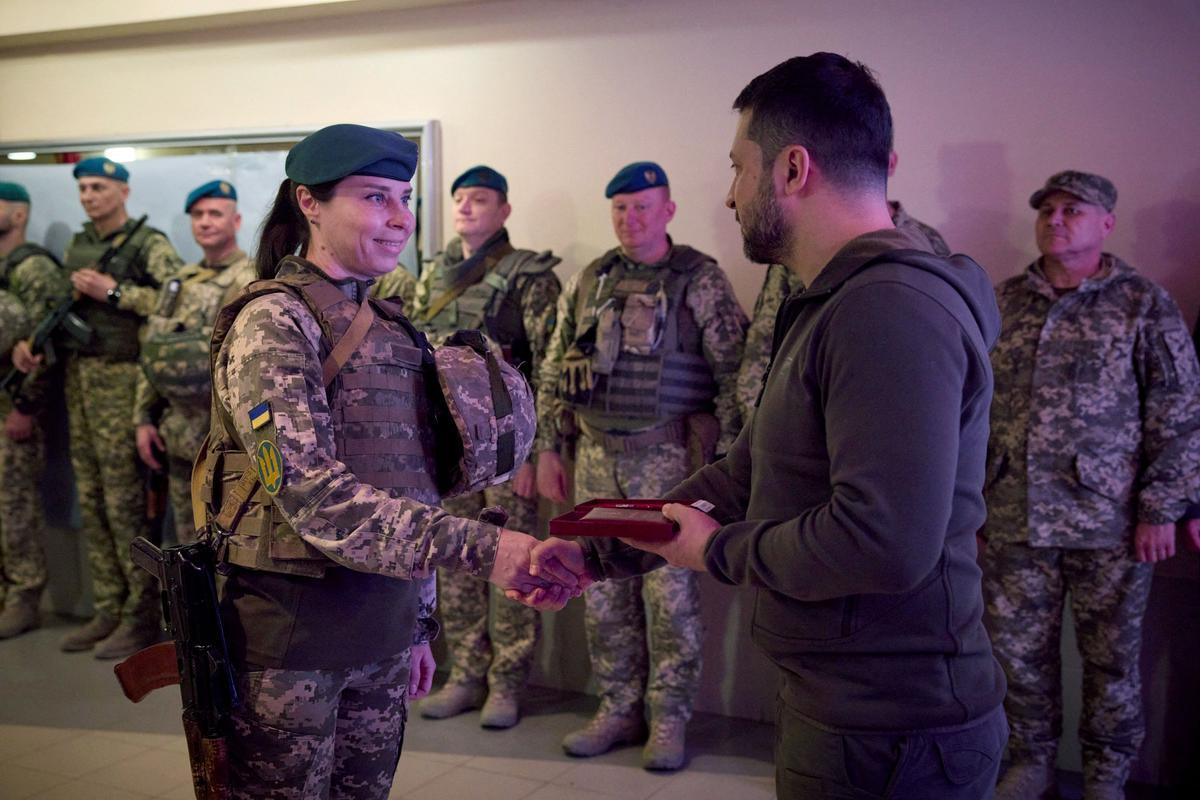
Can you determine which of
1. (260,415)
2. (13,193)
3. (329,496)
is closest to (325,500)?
(329,496)

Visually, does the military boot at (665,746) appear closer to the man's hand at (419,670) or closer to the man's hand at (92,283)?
the man's hand at (419,670)

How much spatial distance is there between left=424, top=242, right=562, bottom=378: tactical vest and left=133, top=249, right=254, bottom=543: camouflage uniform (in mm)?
871

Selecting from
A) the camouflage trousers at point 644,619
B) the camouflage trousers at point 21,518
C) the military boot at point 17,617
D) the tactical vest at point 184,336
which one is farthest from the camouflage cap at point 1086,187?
the military boot at point 17,617

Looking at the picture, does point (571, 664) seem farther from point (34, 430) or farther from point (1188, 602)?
point (34, 430)

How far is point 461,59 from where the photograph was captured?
454 cm

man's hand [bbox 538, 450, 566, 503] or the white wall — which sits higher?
the white wall

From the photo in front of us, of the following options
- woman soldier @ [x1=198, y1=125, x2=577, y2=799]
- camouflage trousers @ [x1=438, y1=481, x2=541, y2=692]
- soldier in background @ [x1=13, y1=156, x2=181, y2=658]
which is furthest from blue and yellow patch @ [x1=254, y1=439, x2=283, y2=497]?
soldier in background @ [x1=13, y1=156, x2=181, y2=658]

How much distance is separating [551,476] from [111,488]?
7.10 ft

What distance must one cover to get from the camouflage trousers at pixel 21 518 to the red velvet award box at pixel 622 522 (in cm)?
418

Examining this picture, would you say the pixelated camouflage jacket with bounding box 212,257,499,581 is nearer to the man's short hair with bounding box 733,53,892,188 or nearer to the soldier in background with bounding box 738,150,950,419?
the man's short hair with bounding box 733,53,892,188

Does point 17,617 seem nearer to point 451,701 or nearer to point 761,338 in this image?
point 451,701

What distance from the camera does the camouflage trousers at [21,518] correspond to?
492cm

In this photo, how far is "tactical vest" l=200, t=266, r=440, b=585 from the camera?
181 centimetres

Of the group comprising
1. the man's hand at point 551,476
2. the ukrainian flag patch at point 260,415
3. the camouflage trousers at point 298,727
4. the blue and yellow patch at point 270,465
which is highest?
the ukrainian flag patch at point 260,415
